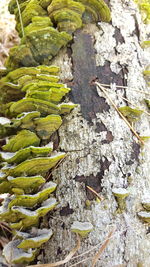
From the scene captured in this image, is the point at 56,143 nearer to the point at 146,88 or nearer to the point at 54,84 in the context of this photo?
the point at 54,84

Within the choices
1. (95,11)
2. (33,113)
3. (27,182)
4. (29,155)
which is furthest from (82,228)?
(95,11)

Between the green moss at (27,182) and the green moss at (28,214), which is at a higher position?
the green moss at (27,182)

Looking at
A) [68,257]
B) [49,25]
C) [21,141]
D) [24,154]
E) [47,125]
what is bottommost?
[68,257]

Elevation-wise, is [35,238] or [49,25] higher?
[49,25]

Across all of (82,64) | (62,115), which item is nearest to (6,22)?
(82,64)

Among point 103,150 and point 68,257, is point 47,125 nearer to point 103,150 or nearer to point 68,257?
point 103,150

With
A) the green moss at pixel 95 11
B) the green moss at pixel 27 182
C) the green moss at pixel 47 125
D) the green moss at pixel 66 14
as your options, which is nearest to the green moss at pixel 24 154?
the green moss at pixel 27 182

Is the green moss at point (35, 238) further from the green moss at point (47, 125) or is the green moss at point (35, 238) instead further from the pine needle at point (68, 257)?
the green moss at point (47, 125)

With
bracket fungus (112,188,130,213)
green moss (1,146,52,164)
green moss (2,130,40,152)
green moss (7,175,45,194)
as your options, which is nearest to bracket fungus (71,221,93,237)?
bracket fungus (112,188,130,213)
